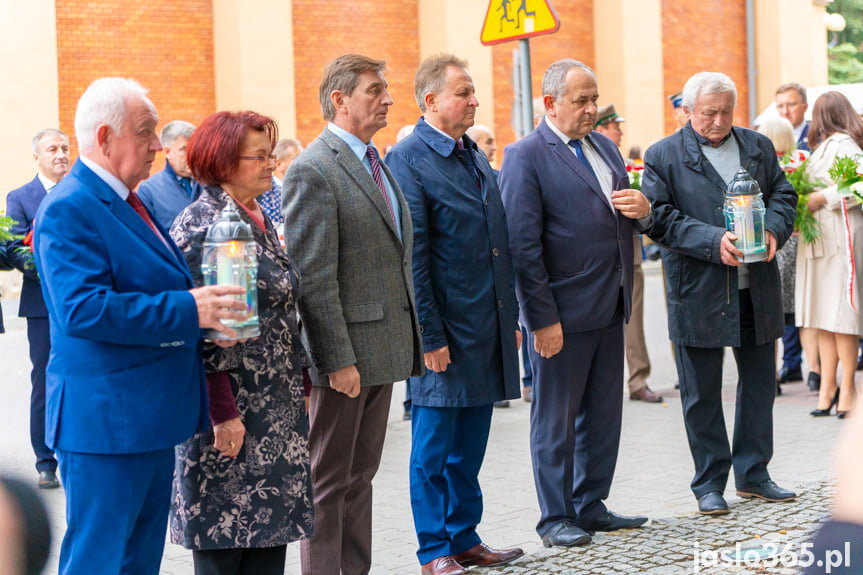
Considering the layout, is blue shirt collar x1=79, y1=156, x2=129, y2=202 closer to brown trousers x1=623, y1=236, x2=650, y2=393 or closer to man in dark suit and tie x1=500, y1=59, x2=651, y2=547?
man in dark suit and tie x1=500, y1=59, x2=651, y2=547

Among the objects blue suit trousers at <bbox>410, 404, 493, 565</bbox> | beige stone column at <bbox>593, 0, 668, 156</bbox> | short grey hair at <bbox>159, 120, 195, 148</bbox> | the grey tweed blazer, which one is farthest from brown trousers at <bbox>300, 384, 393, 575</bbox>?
beige stone column at <bbox>593, 0, 668, 156</bbox>

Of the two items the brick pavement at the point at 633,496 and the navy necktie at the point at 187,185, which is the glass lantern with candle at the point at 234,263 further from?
the navy necktie at the point at 187,185

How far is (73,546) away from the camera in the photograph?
10.8 ft

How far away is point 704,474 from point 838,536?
416 cm

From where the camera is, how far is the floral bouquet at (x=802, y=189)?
8.36m

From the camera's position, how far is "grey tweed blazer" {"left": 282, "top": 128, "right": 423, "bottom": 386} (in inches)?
168

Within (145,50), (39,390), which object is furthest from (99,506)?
(145,50)

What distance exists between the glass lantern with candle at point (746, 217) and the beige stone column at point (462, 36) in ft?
45.3

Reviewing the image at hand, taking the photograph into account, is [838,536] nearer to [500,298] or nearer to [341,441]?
[341,441]

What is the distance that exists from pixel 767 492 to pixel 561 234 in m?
1.98

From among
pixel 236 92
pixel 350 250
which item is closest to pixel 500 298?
pixel 350 250

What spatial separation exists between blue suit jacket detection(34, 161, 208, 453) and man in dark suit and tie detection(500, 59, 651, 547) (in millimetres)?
2351

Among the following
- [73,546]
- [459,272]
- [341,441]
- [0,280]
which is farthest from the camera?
[0,280]

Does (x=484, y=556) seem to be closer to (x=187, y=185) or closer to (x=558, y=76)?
(x=558, y=76)
